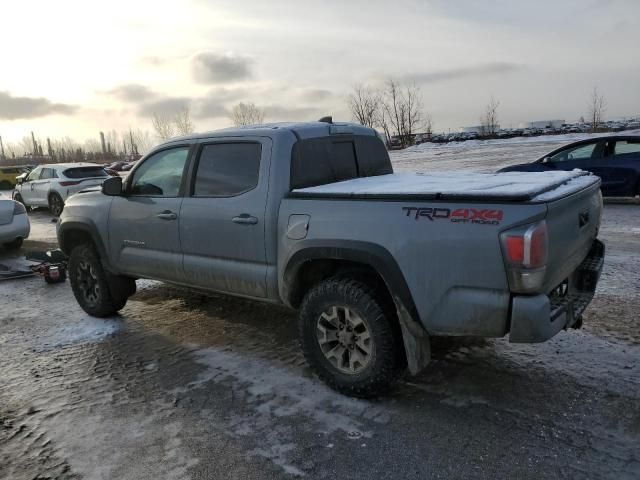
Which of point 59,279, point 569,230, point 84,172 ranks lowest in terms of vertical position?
point 59,279

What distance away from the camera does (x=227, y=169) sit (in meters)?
4.27

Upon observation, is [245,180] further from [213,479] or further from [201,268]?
[213,479]

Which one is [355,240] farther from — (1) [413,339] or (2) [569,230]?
(2) [569,230]

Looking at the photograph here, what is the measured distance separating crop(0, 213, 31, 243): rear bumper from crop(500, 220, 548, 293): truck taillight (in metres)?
9.46

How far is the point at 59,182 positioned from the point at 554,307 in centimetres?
1589

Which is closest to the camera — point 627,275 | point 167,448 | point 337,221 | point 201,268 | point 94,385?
point 167,448

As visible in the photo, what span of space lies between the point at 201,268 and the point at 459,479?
102 inches

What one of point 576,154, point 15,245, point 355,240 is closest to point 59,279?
point 15,245

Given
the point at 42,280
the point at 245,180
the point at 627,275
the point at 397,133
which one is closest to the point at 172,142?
the point at 245,180

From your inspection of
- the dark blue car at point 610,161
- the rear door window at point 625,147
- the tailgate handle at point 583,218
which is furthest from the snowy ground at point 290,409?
the rear door window at point 625,147

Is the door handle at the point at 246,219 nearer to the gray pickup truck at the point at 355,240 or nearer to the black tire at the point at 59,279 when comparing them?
the gray pickup truck at the point at 355,240

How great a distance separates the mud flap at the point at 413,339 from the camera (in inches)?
128

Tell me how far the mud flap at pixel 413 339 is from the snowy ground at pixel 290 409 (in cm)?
33

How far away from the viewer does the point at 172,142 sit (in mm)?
4812
